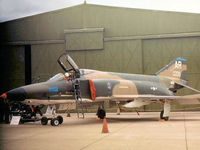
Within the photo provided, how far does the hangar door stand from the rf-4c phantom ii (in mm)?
8735

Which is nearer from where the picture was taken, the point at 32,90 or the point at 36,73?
the point at 32,90

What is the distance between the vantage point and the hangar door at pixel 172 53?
73.8 ft

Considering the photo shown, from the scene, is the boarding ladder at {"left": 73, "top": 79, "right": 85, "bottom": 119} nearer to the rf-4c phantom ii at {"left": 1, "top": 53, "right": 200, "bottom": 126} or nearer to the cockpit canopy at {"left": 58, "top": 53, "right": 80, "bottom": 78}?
the rf-4c phantom ii at {"left": 1, "top": 53, "right": 200, "bottom": 126}

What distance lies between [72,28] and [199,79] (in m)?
12.3

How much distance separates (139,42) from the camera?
76.5ft

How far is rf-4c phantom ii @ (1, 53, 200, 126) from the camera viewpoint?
393 inches

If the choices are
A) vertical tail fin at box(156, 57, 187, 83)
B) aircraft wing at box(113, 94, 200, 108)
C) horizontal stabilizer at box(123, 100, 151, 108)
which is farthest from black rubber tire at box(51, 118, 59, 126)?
vertical tail fin at box(156, 57, 187, 83)

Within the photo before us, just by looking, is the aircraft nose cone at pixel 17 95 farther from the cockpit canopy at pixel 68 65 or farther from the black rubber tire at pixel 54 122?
the cockpit canopy at pixel 68 65

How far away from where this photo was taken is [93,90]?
10.9 m

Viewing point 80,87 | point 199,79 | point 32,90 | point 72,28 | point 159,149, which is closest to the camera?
point 159,149

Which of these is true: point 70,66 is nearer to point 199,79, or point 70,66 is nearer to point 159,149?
point 159,149

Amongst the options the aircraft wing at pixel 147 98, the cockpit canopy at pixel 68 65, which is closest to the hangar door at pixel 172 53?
the aircraft wing at pixel 147 98

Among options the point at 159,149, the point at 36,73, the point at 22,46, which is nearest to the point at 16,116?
the point at 159,149

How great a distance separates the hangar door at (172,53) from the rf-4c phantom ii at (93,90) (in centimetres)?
874
